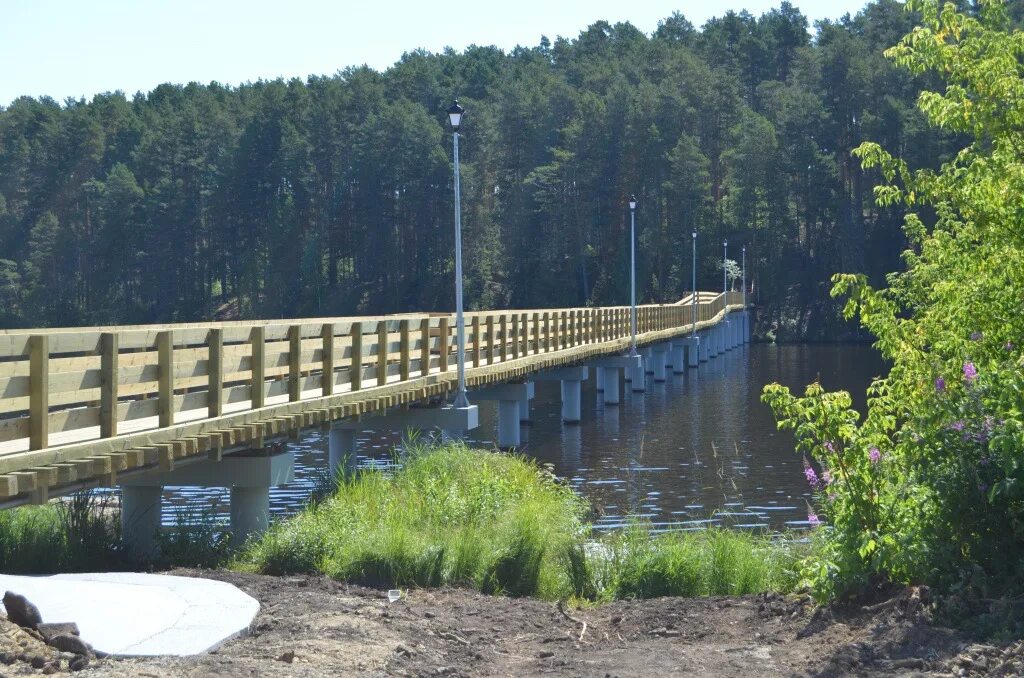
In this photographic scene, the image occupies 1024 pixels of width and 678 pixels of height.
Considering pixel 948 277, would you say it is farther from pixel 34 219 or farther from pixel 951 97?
pixel 34 219

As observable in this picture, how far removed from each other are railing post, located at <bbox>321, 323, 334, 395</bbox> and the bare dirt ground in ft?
23.7

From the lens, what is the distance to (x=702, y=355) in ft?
228

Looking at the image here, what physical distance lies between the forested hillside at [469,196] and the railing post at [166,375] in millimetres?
84775

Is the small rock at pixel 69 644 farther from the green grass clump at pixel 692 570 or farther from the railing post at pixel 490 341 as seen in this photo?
the railing post at pixel 490 341

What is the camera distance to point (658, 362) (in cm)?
5550

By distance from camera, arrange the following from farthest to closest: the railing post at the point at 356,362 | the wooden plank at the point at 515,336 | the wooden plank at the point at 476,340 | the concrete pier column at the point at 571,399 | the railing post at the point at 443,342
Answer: the concrete pier column at the point at 571,399 → the wooden plank at the point at 515,336 → the wooden plank at the point at 476,340 → the railing post at the point at 443,342 → the railing post at the point at 356,362

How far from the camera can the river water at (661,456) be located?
21078 millimetres

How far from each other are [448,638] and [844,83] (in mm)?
91971

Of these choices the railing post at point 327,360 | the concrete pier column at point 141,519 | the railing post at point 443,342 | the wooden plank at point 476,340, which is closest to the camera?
the concrete pier column at point 141,519

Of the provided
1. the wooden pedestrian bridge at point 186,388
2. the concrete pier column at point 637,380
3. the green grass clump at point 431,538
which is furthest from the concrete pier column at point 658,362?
the green grass clump at point 431,538

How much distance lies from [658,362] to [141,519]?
141 feet

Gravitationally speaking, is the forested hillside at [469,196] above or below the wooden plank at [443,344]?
above

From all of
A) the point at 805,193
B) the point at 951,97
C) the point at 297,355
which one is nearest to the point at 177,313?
the point at 805,193

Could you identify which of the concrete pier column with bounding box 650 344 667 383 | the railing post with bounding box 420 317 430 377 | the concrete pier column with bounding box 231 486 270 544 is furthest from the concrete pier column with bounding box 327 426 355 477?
the concrete pier column with bounding box 650 344 667 383
